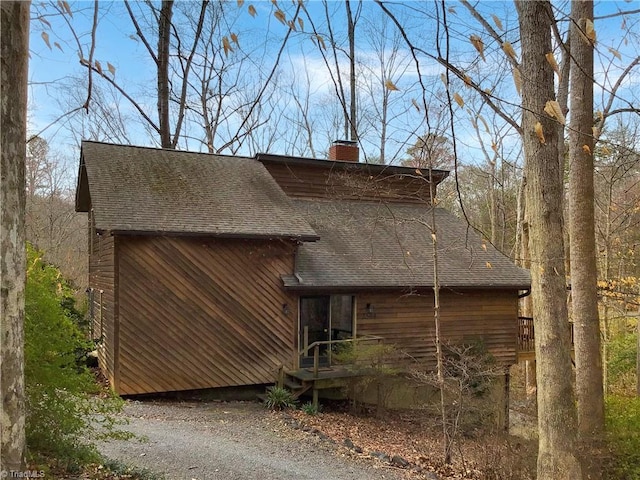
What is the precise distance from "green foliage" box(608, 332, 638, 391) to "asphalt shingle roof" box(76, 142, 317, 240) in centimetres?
1289

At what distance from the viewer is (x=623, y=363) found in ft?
55.7

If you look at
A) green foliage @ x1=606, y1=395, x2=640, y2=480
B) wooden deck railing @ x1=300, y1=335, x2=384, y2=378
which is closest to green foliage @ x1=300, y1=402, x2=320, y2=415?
wooden deck railing @ x1=300, y1=335, x2=384, y2=378

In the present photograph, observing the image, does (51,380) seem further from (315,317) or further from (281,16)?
(315,317)

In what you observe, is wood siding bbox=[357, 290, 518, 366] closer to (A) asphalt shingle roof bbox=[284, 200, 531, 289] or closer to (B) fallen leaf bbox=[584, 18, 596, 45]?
(A) asphalt shingle roof bbox=[284, 200, 531, 289]

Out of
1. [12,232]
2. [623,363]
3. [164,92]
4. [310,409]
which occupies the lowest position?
[623,363]

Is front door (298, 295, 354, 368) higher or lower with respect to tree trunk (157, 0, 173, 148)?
lower

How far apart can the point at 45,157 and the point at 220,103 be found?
905cm

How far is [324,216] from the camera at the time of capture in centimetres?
1373

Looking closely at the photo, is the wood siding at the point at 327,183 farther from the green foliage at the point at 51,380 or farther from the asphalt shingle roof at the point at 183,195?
the green foliage at the point at 51,380

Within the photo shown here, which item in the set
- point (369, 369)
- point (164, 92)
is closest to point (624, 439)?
point (369, 369)

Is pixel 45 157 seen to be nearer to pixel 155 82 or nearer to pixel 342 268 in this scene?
pixel 155 82

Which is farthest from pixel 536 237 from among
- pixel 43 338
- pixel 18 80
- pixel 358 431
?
pixel 358 431

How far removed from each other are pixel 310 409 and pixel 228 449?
11.7ft

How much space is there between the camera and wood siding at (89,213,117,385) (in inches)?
388
